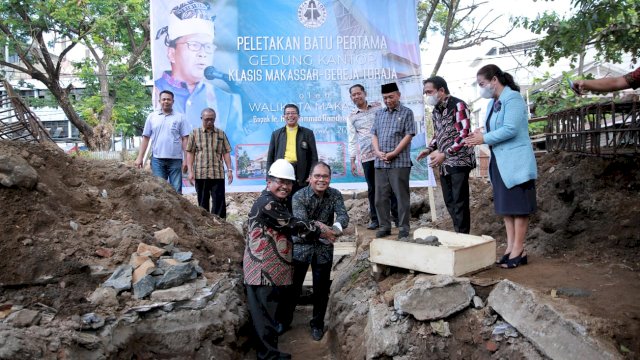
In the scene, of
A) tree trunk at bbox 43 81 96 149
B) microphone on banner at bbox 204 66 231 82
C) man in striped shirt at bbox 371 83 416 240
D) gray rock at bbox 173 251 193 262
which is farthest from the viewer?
tree trunk at bbox 43 81 96 149

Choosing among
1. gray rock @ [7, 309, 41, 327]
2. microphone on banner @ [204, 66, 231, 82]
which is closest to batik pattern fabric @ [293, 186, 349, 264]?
gray rock @ [7, 309, 41, 327]

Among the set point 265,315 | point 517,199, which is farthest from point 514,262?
point 265,315

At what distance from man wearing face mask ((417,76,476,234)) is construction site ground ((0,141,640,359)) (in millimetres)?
776

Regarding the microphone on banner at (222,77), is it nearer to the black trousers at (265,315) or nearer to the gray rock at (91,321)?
the black trousers at (265,315)

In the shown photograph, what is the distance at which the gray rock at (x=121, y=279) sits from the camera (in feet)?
14.4

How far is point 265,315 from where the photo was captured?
4902 mm

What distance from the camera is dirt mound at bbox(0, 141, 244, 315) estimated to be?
425 cm

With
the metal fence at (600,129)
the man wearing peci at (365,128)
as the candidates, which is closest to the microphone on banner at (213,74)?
the man wearing peci at (365,128)

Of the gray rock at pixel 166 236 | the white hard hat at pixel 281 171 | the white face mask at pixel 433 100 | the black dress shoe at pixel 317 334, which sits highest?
the white face mask at pixel 433 100

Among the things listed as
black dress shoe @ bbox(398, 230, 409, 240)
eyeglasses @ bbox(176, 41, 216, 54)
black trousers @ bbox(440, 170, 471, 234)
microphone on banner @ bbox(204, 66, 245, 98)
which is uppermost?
eyeglasses @ bbox(176, 41, 216, 54)

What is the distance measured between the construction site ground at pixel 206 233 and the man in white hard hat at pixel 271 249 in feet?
2.28

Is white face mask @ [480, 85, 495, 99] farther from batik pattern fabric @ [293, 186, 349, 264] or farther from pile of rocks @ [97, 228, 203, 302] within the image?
pile of rocks @ [97, 228, 203, 302]

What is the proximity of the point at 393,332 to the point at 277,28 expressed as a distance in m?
5.74

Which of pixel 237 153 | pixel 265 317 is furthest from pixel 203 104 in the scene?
pixel 265 317
